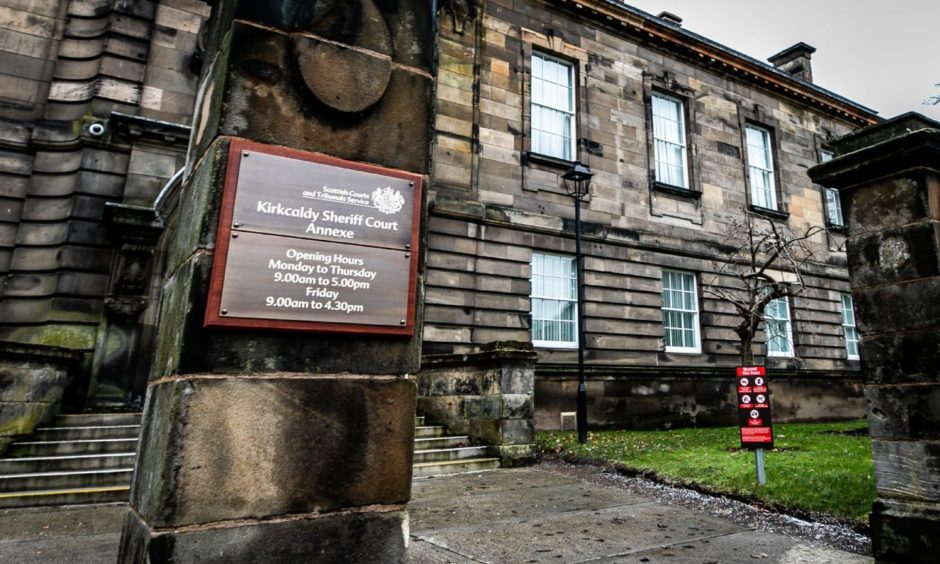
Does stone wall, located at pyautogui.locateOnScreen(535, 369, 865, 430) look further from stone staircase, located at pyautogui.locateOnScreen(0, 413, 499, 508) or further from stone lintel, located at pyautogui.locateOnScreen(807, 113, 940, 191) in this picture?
stone lintel, located at pyautogui.locateOnScreen(807, 113, 940, 191)

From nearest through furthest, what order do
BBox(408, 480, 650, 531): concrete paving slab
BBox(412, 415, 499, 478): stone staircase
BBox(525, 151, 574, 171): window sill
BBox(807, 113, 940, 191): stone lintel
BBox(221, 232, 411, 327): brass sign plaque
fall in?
BBox(221, 232, 411, 327): brass sign plaque, BBox(807, 113, 940, 191): stone lintel, BBox(408, 480, 650, 531): concrete paving slab, BBox(412, 415, 499, 478): stone staircase, BBox(525, 151, 574, 171): window sill

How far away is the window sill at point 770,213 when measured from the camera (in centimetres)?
1896

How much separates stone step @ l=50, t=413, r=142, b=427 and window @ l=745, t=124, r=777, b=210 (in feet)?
65.7

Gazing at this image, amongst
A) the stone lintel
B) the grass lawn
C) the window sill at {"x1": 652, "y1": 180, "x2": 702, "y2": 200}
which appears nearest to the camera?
the stone lintel

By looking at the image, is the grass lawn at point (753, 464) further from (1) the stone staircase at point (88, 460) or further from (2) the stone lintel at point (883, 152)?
(2) the stone lintel at point (883, 152)

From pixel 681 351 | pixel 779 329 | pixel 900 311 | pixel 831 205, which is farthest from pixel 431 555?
pixel 831 205

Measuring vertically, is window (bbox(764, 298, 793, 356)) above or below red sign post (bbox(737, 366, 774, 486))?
Answer: above

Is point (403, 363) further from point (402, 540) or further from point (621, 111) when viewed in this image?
point (621, 111)

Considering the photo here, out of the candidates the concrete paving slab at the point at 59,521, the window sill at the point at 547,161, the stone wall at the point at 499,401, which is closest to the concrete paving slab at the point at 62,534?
the concrete paving slab at the point at 59,521

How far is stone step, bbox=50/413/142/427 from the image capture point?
27.9 feet

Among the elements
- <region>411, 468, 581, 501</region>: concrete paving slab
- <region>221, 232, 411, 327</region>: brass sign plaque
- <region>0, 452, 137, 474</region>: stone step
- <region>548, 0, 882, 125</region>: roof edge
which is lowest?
<region>411, 468, 581, 501</region>: concrete paving slab

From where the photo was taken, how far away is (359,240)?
3.00 m

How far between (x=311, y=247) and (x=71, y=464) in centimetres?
699

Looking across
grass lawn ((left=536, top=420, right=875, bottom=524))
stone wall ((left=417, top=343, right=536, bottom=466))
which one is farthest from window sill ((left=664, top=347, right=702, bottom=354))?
stone wall ((left=417, top=343, right=536, bottom=466))
